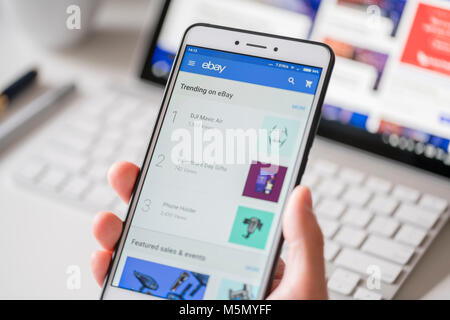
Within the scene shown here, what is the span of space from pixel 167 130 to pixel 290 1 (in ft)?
0.99

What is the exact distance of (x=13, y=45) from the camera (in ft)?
2.62

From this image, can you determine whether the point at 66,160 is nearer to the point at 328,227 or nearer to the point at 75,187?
the point at 75,187

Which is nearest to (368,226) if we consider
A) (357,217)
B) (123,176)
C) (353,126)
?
(357,217)

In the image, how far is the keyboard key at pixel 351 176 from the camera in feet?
1.98

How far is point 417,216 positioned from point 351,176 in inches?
3.5

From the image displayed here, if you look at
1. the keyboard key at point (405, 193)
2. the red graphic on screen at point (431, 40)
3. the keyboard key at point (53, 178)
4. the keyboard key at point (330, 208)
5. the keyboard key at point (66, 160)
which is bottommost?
the keyboard key at point (53, 178)

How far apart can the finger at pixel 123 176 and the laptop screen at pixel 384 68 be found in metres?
0.29

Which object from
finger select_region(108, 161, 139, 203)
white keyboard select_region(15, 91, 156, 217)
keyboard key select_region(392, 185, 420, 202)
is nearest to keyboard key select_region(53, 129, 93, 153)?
white keyboard select_region(15, 91, 156, 217)

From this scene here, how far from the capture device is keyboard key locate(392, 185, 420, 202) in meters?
0.58

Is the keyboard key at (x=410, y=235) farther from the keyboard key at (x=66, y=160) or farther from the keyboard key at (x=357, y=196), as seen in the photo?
the keyboard key at (x=66, y=160)

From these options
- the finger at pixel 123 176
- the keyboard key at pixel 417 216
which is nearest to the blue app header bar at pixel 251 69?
the finger at pixel 123 176

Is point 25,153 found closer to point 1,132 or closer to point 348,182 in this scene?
point 1,132
